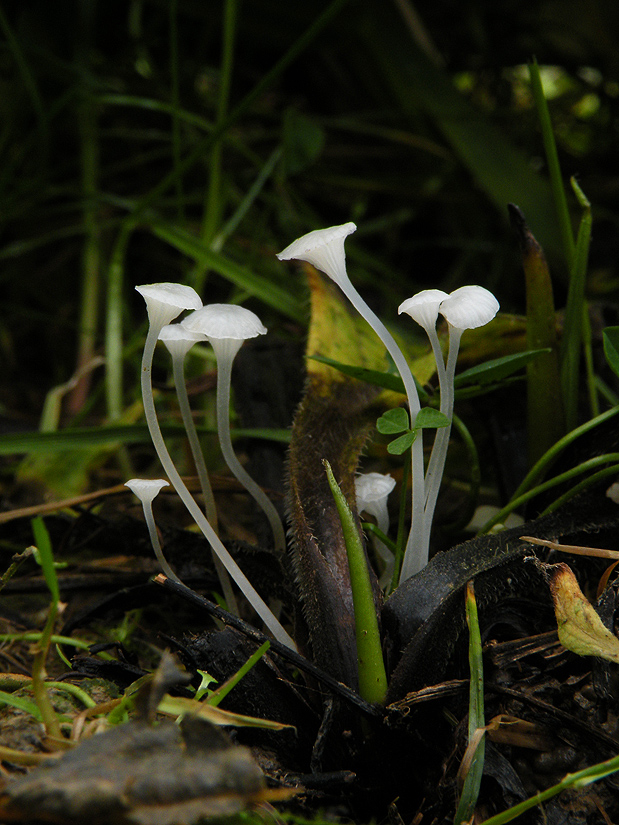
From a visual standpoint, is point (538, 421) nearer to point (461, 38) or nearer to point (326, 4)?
point (326, 4)

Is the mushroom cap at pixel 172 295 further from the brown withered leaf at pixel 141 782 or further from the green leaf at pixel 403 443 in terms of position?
the brown withered leaf at pixel 141 782

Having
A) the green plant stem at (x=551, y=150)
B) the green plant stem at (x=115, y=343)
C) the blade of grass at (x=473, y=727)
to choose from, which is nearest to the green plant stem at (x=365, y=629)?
the blade of grass at (x=473, y=727)

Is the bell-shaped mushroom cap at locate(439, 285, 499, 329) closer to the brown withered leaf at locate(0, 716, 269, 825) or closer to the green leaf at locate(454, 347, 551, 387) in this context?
the green leaf at locate(454, 347, 551, 387)

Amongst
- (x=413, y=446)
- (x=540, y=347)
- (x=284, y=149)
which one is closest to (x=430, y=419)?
(x=413, y=446)

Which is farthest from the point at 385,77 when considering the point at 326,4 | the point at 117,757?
the point at 117,757

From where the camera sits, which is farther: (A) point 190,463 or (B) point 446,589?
(A) point 190,463

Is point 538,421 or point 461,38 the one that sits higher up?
point 461,38
